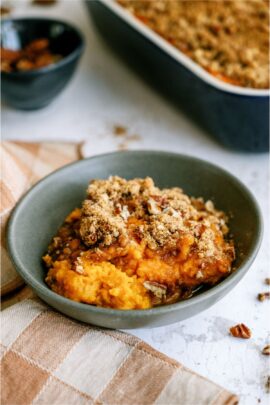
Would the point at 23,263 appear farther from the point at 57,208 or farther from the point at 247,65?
the point at 247,65

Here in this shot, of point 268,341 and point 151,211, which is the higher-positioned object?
point 151,211

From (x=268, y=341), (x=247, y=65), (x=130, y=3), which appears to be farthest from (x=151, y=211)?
(x=130, y=3)

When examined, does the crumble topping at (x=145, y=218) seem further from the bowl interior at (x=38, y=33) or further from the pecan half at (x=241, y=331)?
the bowl interior at (x=38, y=33)

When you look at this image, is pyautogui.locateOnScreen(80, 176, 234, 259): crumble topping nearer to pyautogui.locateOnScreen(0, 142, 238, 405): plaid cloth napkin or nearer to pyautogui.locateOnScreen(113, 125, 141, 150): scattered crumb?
pyautogui.locateOnScreen(0, 142, 238, 405): plaid cloth napkin

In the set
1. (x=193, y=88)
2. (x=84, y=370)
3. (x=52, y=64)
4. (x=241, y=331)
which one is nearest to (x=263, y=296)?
(x=241, y=331)

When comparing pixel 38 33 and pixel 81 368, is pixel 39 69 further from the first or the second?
Result: pixel 81 368

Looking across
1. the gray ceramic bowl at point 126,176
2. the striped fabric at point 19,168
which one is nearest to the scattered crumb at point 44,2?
the striped fabric at point 19,168
